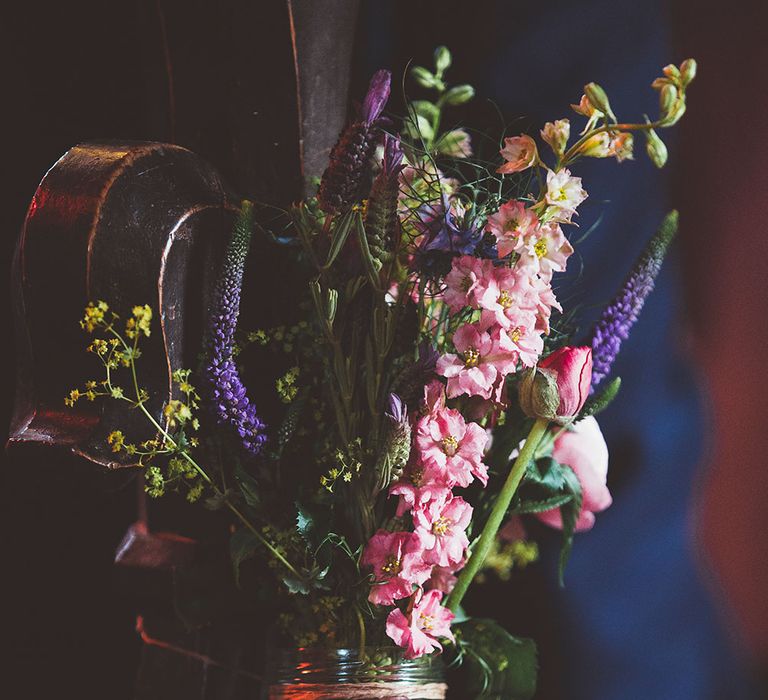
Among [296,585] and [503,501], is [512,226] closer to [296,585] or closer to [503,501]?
[503,501]

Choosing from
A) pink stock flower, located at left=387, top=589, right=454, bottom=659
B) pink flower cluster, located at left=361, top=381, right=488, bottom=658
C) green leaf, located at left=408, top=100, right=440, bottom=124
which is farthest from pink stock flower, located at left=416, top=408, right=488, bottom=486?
green leaf, located at left=408, top=100, right=440, bottom=124

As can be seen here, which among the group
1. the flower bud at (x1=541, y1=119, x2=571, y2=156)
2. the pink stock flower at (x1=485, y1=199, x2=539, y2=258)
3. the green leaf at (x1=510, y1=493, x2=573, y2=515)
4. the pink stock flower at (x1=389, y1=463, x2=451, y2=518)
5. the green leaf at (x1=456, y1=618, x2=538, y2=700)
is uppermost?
the flower bud at (x1=541, y1=119, x2=571, y2=156)

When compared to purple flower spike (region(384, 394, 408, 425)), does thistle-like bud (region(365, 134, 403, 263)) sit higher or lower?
higher

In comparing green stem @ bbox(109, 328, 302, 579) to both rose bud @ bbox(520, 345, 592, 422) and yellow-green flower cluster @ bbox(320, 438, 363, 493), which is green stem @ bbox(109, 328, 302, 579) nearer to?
yellow-green flower cluster @ bbox(320, 438, 363, 493)

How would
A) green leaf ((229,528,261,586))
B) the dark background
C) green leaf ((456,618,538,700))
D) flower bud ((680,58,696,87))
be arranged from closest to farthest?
flower bud ((680,58,696,87))
green leaf ((229,528,261,586))
green leaf ((456,618,538,700))
the dark background

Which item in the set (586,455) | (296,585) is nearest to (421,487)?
(296,585)

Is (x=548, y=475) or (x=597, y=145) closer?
(x=597, y=145)

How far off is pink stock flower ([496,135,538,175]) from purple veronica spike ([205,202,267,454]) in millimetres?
219

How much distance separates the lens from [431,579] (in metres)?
0.78

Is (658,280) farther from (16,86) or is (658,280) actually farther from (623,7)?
(16,86)

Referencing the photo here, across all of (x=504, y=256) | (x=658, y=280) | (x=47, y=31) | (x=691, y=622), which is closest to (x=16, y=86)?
(x=47, y=31)

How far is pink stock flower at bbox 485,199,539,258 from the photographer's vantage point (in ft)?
2.10

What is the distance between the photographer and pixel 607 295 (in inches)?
38.9

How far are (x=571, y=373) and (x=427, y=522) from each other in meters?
0.17
